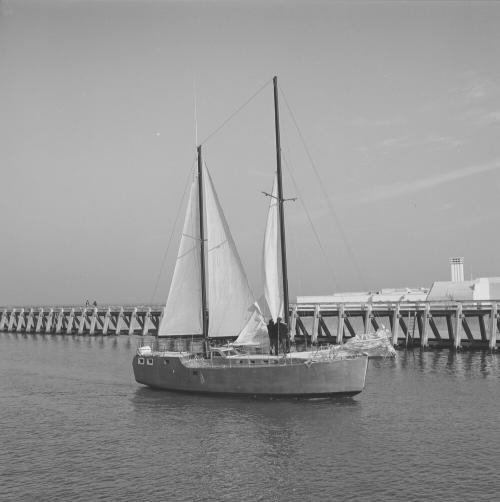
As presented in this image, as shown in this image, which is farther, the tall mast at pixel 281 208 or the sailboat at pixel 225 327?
the tall mast at pixel 281 208

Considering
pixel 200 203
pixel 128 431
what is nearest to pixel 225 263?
pixel 200 203

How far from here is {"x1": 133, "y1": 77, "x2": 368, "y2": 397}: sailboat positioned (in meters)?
29.8

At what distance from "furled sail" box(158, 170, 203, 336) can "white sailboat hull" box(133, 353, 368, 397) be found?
2102 mm

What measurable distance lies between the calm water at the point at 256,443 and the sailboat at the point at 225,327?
946mm

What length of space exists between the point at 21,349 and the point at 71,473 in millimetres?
46431

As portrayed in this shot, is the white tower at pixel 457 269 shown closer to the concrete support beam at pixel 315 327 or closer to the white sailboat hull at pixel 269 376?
the concrete support beam at pixel 315 327

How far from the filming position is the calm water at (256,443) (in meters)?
17.7

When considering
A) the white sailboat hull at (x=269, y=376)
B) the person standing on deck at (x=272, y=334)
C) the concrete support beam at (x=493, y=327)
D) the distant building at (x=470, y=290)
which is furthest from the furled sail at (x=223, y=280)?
the distant building at (x=470, y=290)

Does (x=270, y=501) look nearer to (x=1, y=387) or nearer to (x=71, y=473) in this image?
(x=71, y=473)

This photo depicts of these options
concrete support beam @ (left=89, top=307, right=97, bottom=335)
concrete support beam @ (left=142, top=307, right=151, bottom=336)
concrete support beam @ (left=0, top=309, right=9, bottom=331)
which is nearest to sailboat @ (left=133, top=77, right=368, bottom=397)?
concrete support beam @ (left=142, top=307, right=151, bottom=336)

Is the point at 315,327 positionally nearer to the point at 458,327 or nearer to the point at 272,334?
the point at 458,327

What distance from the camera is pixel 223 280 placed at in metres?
34.0

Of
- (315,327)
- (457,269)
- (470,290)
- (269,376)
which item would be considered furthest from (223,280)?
(457,269)

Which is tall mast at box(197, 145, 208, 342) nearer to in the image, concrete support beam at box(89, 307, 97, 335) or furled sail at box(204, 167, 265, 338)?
furled sail at box(204, 167, 265, 338)
